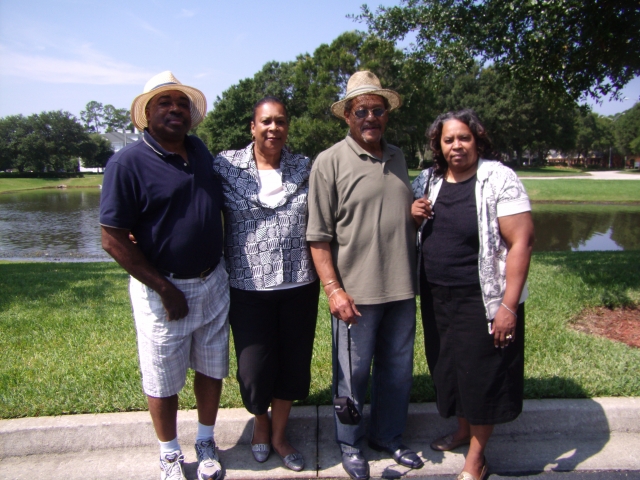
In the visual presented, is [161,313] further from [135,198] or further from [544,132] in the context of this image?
[544,132]

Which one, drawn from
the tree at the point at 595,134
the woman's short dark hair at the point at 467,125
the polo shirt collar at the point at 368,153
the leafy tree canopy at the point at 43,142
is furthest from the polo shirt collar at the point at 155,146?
the tree at the point at 595,134

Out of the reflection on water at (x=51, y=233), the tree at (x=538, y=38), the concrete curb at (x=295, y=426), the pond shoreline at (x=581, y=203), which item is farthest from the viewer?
A: the pond shoreline at (x=581, y=203)

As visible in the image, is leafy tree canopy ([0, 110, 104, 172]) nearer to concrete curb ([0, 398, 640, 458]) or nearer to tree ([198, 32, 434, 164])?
tree ([198, 32, 434, 164])

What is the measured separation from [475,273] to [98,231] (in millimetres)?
17784

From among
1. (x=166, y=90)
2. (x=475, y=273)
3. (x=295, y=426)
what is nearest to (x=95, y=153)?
(x=166, y=90)

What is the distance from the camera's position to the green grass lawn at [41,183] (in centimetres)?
4991

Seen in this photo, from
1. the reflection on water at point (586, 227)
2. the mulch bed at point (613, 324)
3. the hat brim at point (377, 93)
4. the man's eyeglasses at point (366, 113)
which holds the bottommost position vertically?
the reflection on water at point (586, 227)

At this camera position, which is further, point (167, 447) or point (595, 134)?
point (595, 134)

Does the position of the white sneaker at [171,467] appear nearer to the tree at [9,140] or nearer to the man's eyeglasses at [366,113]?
the man's eyeglasses at [366,113]

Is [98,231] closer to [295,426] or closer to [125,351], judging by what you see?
[125,351]

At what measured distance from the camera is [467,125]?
287 centimetres

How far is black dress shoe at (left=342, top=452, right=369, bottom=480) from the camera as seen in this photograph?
296 cm

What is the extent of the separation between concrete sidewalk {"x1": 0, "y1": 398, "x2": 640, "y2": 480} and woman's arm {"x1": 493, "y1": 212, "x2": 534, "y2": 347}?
97 centimetres

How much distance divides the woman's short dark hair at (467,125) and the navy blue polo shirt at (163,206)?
1271mm
